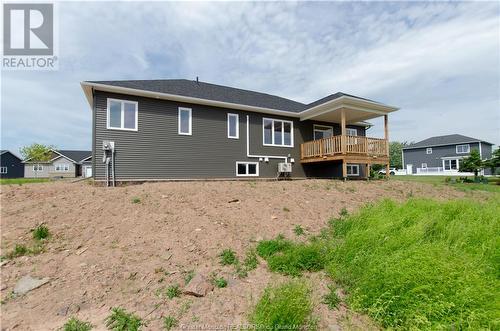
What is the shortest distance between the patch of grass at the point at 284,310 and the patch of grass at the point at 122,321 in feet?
3.92

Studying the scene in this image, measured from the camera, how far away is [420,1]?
7.63 metres

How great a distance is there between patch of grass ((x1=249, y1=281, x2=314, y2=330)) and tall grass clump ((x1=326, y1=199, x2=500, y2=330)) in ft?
2.26

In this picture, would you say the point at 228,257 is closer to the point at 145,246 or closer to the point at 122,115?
the point at 145,246

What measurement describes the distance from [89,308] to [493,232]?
21.5ft

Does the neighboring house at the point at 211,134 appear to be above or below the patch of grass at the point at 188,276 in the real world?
above

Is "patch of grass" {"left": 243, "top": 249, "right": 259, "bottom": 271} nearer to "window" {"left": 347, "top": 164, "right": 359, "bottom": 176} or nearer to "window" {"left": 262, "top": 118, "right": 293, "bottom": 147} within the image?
"window" {"left": 262, "top": 118, "right": 293, "bottom": 147}

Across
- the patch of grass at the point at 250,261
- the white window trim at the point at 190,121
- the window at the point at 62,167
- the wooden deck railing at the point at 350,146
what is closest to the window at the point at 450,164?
the wooden deck railing at the point at 350,146

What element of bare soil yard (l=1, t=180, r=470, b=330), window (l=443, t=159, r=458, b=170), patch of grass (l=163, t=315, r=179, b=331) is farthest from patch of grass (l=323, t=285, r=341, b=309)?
window (l=443, t=159, r=458, b=170)

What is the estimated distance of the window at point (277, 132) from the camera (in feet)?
42.9

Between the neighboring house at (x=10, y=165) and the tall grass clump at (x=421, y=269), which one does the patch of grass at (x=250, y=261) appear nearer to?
the tall grass clump at (x=421, y=269)

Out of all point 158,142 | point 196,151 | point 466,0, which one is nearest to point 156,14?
point 158,142

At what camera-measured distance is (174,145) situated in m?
10.8

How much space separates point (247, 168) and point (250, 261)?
8.79m

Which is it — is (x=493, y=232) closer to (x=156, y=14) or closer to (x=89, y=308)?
(x=89, y=308)
